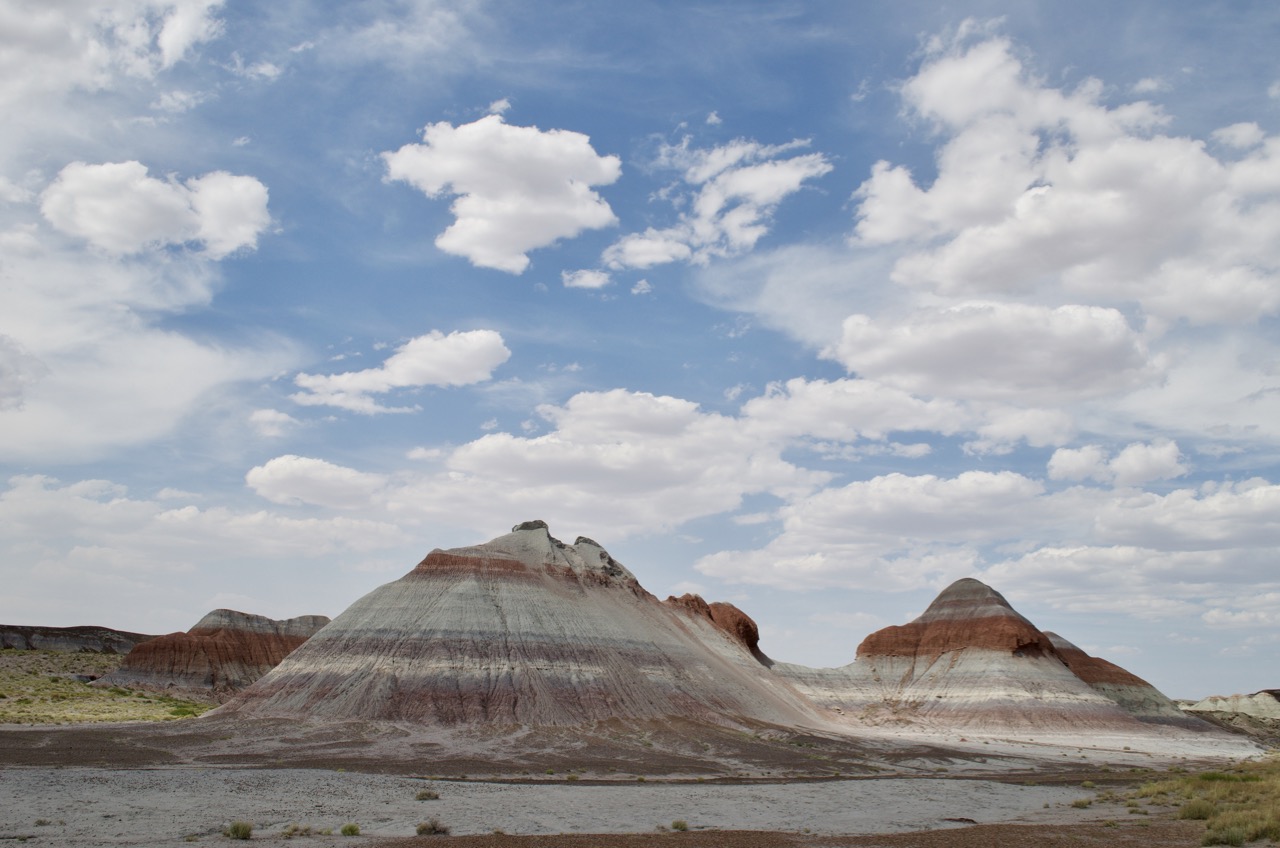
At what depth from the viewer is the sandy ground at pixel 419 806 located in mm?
31047

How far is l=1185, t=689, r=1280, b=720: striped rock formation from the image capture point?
559 ft

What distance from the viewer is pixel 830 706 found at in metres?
120

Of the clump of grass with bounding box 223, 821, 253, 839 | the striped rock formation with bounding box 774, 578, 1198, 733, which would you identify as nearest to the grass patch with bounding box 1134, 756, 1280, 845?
the clump of grass with bounding box 223, 821, 253, 839

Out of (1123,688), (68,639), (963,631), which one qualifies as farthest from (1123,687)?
(68,639)

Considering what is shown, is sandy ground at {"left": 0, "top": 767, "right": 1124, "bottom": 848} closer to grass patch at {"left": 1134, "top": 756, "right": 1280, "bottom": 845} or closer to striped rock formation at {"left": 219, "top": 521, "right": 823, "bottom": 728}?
grass patch at {"left": 1134, "top": 756, "right": 1280, "bottom": 845}

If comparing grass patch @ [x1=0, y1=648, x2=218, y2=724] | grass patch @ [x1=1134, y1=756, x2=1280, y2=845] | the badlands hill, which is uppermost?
the badlands hill

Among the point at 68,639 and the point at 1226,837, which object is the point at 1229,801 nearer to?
the point at 1226,837

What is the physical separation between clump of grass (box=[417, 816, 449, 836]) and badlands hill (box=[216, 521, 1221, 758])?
4054 cm

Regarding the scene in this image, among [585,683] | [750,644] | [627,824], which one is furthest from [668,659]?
[627,824]

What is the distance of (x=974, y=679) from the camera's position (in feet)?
379

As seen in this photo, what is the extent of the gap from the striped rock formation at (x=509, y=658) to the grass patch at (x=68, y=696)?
15.0m

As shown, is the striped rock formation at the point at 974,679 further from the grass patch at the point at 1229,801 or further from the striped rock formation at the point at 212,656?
the striped rock formation at the point at 212,656

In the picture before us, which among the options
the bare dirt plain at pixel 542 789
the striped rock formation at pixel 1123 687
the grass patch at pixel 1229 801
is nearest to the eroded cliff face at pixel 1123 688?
the striped rock formation at pixel 1123 687

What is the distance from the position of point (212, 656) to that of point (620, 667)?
63729mm
